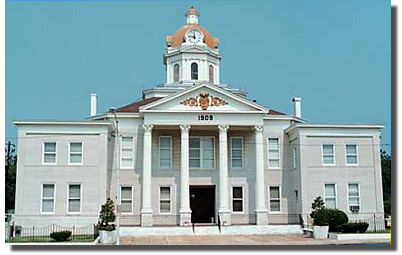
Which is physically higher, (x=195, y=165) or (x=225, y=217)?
(x=195, y=165)

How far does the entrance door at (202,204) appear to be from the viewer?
39.3 meters

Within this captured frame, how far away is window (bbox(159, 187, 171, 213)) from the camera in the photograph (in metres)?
37.8

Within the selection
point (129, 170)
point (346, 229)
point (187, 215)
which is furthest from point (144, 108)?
point (346, 229)

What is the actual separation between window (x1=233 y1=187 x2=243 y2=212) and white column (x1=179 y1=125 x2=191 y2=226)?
12.2ft

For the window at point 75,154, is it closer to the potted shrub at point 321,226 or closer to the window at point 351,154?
the potted shrub at point 321,226

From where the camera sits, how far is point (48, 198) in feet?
114

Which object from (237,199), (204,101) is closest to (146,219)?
(237,199)

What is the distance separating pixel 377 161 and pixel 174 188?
12.8 m

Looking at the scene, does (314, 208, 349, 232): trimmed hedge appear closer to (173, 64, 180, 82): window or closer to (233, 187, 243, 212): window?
(233, 187, 243, 212): window

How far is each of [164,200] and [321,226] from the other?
35.3 feet

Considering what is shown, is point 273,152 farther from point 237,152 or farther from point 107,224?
point 107,224

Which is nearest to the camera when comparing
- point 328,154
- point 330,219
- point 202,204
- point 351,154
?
point 330,219

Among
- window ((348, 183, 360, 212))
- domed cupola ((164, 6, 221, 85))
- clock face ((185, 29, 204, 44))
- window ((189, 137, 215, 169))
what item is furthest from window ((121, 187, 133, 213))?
clock face ((185, 29, 204, 44))

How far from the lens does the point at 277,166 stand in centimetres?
3906
